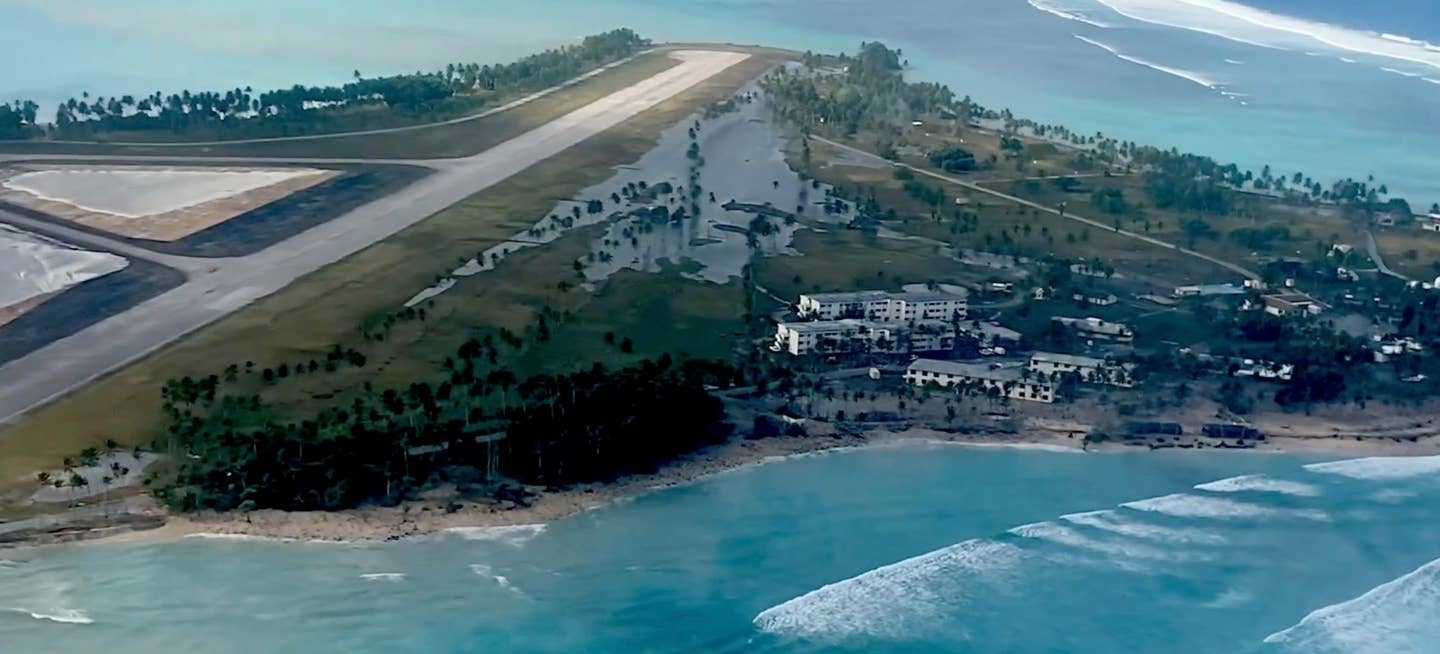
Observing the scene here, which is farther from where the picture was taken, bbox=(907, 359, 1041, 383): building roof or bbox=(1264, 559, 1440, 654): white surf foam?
bbox=(907, 359, 1041, 383): building roof

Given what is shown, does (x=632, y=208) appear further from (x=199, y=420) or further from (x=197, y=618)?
(x=197, y=618)

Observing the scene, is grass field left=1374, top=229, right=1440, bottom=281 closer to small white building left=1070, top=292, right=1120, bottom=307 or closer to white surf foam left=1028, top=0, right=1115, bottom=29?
small white building left=1070, top=292, right=1120, bottom=307

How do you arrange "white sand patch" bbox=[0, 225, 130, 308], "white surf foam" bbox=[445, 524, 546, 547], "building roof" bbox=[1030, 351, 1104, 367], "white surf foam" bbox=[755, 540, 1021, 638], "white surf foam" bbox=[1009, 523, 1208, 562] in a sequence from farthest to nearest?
"white sand patch" bbox=[0, 225, 130, 308] → "building roof" bbox=[1030, 351, 1104, 367] → "white surf foam" bbox=[1009, 523, 1208, 562] → "white surf foam" bbox=[445, 524, 546, 547] → "white surf foam" bbox=[755, 540, 1021, 638]

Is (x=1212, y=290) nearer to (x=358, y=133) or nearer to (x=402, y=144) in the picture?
(x=402, y=144)

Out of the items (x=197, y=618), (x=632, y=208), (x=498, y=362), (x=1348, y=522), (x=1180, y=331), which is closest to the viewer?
(x=197, y=618)

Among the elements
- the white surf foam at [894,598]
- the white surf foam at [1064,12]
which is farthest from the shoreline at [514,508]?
the white surf foam at [1064,12]

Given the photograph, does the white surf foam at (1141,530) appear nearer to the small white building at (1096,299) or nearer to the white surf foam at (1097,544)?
the white surf foam at (1097,544)

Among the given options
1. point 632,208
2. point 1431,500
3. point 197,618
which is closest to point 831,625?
point 197,618

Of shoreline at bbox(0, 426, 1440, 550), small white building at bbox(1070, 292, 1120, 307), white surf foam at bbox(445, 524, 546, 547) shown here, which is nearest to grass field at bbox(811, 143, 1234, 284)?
small white building at bbox(1070, 292, 1120, 307)
